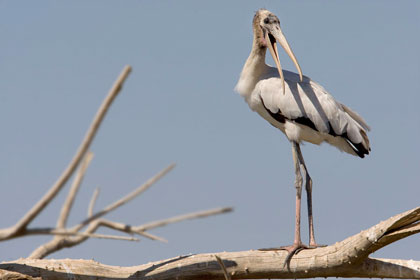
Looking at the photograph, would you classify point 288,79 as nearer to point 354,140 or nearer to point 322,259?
point 354,140

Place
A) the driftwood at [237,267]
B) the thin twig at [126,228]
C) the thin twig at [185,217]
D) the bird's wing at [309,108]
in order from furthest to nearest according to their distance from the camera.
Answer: the bird's wing at [309,108]
the driftwood at [237,267]
the thin twig at [126,228]
the thin twig at [185,217]

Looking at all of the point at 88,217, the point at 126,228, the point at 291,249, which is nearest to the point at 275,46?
the point at 291,249

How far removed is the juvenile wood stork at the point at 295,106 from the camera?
945cm

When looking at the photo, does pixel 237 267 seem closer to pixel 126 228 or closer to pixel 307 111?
pixel 307 111

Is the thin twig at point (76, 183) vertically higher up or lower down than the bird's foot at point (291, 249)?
lower down

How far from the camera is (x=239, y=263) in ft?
24.8

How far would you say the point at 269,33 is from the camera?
1007 cm

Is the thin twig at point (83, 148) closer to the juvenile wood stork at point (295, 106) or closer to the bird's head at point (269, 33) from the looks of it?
the juvenile wood stork at point (295, 106)

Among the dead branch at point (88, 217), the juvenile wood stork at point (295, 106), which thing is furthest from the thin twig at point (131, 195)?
the juvenile wood stork at point (295, 106)

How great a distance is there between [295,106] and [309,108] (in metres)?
0.18

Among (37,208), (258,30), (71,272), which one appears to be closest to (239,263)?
(71,272)

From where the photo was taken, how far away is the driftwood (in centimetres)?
728

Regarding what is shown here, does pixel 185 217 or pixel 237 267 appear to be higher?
pixel 237 267

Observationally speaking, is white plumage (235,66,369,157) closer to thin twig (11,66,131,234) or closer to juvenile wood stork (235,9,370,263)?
juvenile wood stork (235,9,370,263)
